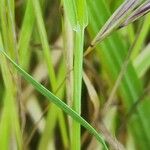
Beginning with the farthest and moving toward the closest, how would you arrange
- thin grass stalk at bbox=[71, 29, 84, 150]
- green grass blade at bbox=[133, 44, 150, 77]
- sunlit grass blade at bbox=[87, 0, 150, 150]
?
green grass blade at bbox=[133, 44, 150, 77]
sunlit grass blade at bbox=[87, 0, 150, 150]
thin grass stalk at bbox=[71, 29, 84, 150]

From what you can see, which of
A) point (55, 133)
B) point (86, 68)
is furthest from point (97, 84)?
point (55, 133)

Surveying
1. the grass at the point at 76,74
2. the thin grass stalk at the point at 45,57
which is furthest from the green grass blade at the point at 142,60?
the thin grass stalk at the point at 45,57

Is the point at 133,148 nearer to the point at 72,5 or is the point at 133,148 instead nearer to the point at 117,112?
the point at 117,112

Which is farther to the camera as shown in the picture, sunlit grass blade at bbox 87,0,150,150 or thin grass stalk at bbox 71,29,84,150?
sunlit grass blade at bbox 87,0,150,150

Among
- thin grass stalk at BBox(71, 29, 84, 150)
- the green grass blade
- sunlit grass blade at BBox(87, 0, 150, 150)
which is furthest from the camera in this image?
the green grass blade

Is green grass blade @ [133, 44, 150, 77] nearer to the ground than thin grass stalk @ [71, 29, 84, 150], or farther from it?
nearer to the ground

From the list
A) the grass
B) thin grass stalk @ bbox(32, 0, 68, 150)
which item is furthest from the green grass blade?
thin grass stalk @ bbox(32, 0, 68, 150)

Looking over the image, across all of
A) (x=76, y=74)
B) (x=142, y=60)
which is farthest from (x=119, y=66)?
(x=76, y=74)

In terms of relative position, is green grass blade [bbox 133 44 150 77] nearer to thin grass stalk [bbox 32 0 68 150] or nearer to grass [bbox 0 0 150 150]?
grass [bbox 0 0 150 150]
